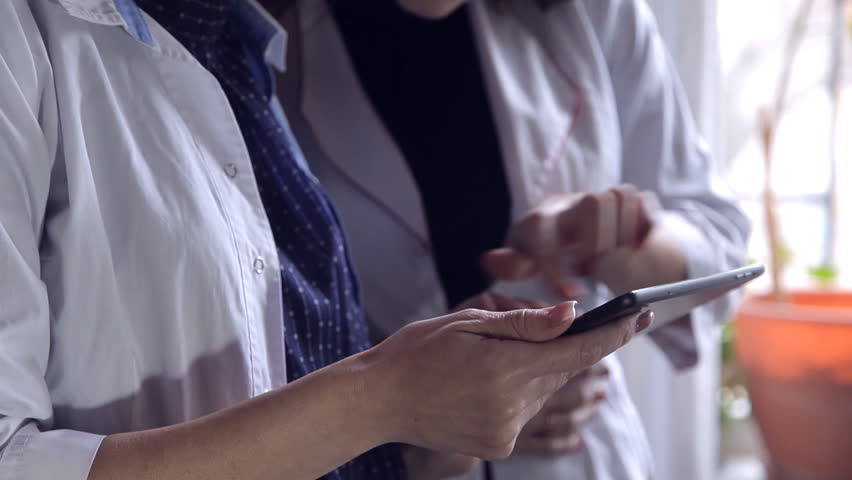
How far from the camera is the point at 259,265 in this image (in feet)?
2.18

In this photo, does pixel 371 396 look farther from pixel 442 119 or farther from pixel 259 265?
pixel 442 119

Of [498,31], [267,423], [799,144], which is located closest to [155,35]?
[267,423]

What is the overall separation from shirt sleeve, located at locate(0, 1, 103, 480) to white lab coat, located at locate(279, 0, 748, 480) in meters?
0.49

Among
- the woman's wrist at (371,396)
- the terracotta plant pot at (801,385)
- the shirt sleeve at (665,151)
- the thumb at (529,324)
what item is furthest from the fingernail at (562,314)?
the terracotta plant pot at (801,385)

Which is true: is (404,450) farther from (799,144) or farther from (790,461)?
(799,144)

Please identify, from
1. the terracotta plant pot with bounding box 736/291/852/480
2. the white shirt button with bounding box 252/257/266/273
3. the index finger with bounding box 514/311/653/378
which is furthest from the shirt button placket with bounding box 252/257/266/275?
the terracotta plant pot with bounding box 736/291/852/480

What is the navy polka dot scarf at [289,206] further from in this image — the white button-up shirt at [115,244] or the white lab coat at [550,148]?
the white lab coat at [550,148]

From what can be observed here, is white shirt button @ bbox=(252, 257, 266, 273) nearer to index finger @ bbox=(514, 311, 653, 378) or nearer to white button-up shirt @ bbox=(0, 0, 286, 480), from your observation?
white button-up shirt @ bbox=(0, 0, 286, 480)

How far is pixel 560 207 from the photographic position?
0.96 meters

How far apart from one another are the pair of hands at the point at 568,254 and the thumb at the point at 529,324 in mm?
297

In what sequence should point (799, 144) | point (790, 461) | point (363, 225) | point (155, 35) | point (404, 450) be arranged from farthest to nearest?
point (799, 144)
point (790, 461)
point (363, 225)
point (404, 450)
point (155, 35)

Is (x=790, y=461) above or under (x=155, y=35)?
under

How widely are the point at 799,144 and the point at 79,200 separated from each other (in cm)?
228

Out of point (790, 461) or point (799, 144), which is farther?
point (799, 144)
